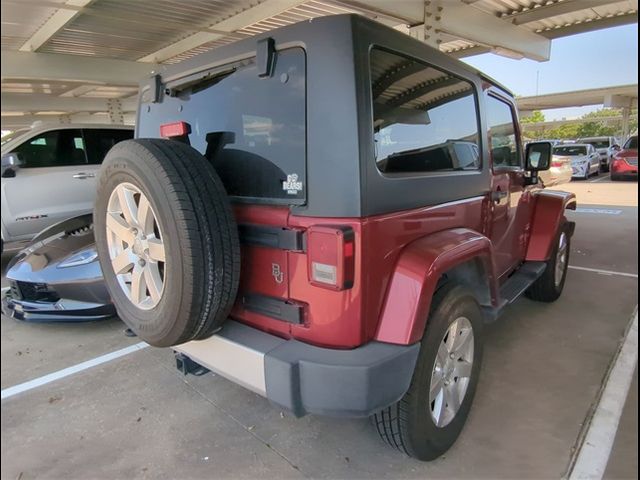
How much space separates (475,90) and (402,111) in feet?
3.24

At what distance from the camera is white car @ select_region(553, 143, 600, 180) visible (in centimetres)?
1891

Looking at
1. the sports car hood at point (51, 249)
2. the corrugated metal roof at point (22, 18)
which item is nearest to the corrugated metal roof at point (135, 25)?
the corrugated metal roof at point (22, 18)

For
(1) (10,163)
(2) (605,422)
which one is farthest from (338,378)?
(1) (10,163)

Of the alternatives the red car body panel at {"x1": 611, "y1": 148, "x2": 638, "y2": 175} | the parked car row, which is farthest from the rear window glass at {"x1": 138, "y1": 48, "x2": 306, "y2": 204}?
the red car body panel at {"x1": 611, "y1": 148, "x2": 638, "y2": 175}

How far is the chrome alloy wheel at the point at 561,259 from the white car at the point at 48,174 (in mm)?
6017

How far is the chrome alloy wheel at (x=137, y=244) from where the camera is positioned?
1940 mm

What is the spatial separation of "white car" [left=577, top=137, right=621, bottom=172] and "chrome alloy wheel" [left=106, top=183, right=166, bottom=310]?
82.2 ft

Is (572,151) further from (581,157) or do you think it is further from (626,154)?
(626,154)

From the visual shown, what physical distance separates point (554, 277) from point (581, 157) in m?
17.8

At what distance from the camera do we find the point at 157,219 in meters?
1.80

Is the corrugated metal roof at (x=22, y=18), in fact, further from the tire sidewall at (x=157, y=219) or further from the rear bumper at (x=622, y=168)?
the rear bumper at (x=622, y=168)

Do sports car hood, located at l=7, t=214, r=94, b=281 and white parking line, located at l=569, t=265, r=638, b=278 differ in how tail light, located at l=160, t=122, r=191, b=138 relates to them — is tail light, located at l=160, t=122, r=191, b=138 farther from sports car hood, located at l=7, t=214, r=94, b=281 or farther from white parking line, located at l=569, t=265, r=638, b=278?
white parking line, located at l=569, t=265, r=638, b=278

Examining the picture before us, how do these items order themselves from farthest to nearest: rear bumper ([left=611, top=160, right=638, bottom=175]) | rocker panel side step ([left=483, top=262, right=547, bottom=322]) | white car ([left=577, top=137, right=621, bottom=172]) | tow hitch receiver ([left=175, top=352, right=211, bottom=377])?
1. white car ([left=577, top=137, right=621, bottom=172])
2. rear bumper ([left=611, top=160, right=638, bottom=175])
3. rocker panel side step ([left=483, top=262, right=547, bottom=322])
4. tow hitch receiver ([left=175, top=352, right=211, bottom=377])

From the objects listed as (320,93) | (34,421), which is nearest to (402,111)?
(320,93)
